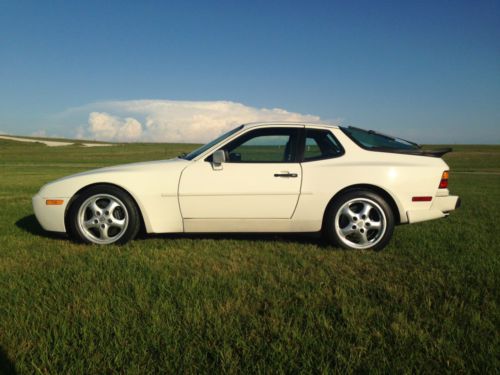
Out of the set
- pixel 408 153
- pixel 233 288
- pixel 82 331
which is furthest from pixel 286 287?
pixel 408 153

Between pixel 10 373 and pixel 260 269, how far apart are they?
1.98 meters

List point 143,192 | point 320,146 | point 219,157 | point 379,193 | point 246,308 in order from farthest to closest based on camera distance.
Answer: point 320,146 < point 379,193 < point 143,192 < point 219,157 < point 246,308

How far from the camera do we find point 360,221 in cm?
402

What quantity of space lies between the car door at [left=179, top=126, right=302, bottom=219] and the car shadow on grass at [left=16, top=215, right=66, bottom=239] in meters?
1.63

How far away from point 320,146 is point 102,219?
2.65 m

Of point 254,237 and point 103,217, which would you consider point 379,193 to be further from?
point 103,217

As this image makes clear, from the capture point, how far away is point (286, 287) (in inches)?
111

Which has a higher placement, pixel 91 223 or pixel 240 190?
pixel 240 190

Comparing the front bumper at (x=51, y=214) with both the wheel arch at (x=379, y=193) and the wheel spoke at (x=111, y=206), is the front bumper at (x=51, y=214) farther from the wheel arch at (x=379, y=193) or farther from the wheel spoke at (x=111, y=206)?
the wheel arch at (x=379, y=193)

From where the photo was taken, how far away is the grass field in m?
1.87

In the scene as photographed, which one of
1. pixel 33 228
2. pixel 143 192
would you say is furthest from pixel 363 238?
pixel 33 228

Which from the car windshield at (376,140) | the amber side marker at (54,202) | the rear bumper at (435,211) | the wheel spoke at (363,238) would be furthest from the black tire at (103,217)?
the rear bumper at (435,211)

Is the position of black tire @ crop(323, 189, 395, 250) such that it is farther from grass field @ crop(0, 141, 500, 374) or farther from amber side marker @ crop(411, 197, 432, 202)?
amber side marker @ crop(411, 197, 432, 202)

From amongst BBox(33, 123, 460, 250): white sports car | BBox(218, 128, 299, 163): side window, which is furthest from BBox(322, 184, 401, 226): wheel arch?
BBox(218, 128, 299, 163): side window
